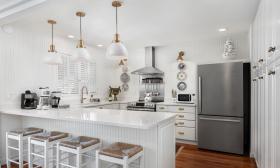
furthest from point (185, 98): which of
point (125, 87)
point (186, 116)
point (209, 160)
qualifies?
point (125, 87)

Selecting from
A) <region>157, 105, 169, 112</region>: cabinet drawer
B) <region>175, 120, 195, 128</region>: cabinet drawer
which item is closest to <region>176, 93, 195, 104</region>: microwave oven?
<region>157, 105, 169, 112</region>: cabinet drawer

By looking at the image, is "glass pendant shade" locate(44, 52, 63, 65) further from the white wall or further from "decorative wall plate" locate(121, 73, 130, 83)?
"decorative wall plate" locate(121, 73, 130, 83)

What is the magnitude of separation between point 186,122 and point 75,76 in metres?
2.84

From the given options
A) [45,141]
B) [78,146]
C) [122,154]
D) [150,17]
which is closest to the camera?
[122,154]

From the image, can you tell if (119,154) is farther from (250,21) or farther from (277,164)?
(250,21)

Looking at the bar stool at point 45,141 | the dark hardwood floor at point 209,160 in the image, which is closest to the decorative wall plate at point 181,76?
the dark hardwood floor at point 209,160

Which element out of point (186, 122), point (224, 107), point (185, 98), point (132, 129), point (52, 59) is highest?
point (52, 59)

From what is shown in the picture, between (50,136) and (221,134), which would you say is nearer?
(50,136)

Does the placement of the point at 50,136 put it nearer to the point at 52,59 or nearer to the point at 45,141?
the point at 45,141

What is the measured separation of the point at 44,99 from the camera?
3359mm

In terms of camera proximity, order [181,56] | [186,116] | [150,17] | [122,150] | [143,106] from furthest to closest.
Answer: [181,56] → [143,106] → [186,116] → [150,17] → [122,150]

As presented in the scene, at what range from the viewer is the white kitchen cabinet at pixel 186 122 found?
161 inches

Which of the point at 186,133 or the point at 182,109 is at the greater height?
the point at 182,109

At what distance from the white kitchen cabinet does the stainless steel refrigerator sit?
309mm
